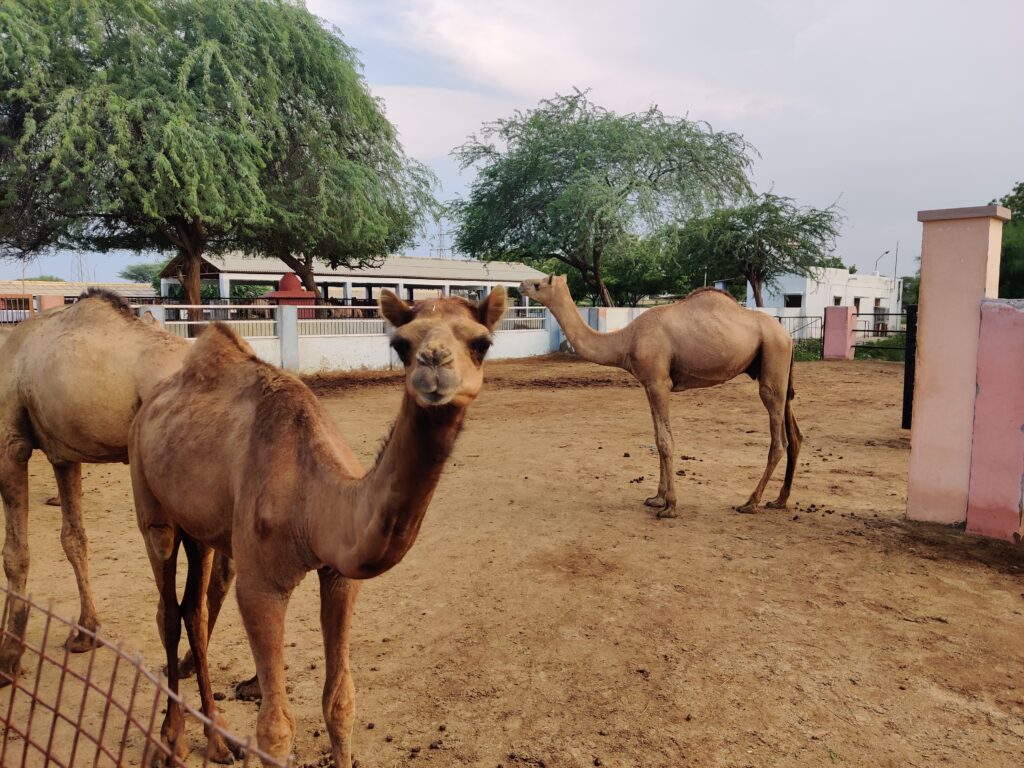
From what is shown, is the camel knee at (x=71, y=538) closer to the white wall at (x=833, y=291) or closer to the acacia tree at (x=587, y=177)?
the acacia tree at (x=587, y=177)

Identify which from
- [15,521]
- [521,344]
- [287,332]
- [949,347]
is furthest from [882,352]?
[15,521]

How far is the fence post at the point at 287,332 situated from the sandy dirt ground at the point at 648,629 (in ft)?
27.9

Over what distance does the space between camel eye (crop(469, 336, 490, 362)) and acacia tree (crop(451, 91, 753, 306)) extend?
23.2m

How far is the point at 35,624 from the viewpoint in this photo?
15.3 ft

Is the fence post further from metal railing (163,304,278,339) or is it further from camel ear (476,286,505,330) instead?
camel ear (476,286,505,330)

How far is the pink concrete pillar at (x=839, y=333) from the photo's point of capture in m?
24.3

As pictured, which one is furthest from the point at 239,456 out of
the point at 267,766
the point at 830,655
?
the point at 830,655

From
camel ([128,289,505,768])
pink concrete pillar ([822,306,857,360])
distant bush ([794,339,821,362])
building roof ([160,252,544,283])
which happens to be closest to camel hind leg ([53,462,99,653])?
camel ([128,289,505,768])

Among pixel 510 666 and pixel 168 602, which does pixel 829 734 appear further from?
pixel 168 602

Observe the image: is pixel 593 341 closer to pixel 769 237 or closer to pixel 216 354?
pixel 216 354

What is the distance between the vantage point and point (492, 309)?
246 cm

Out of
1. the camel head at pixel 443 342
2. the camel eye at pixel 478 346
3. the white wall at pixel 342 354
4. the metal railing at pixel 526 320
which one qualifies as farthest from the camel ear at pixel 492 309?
the metal railing at pixel 526 320

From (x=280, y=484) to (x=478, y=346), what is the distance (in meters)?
Result: 1.05

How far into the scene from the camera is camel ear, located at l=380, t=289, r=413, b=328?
239cm
